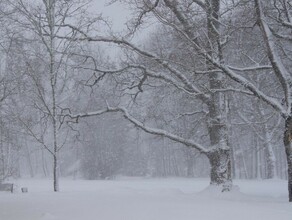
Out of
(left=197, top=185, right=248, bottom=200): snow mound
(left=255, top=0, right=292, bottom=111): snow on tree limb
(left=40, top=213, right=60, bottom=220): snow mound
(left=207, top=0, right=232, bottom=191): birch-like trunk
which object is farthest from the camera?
(left=207, top=0, right=232, bottom=191): birch-like trunk

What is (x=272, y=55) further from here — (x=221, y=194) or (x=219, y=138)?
(x=221, y=194)

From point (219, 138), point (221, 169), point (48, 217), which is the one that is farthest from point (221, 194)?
point (48, 217)

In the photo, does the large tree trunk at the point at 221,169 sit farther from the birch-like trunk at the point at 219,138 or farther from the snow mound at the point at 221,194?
the snow mound at the point at 221,194

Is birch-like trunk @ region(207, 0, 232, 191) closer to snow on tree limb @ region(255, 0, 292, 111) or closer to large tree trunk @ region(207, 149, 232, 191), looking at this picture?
large tree trunk @ region(207, 149, 232, 191)

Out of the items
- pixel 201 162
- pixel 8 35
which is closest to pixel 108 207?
pixel 8 35

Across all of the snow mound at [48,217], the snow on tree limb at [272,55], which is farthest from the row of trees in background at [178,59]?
the snow mound at [48,217]

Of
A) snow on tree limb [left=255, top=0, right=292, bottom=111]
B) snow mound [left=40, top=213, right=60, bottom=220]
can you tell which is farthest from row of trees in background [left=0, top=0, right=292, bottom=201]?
snow mound [left=40, top=213, right=60, bottom=220]

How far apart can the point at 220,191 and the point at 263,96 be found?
436 cm

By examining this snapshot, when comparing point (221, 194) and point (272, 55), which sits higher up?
point (272, 55)

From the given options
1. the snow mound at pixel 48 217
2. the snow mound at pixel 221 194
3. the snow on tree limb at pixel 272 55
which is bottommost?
the snow mound at pixel 221 194

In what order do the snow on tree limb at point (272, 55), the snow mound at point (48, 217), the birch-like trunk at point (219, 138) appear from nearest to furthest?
the snow mound at point (48, 217), the snow on tree limb at point (272, 55), the birch-like trunk at point (219, 138)

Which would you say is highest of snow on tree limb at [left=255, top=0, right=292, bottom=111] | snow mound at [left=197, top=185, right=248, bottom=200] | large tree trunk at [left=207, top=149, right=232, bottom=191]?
snow on tree limb at [left=255, top=0, right=292, bottom=111]

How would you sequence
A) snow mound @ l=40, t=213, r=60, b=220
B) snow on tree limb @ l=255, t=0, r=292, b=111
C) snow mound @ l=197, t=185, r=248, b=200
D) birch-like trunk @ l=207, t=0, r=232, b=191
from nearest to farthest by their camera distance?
snow mound @ l=40, t=213, r=60, b=220 < snow on tree limb @ l=255, t=0, r=292, b=111 < snow mound @ l=197, t=185, r=248, b=200 < birch-like trunk @ l=207, t=0, r=232, b=191

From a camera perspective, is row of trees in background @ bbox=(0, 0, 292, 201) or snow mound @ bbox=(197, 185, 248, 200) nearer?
row of trees in background @ bbox=(0, 0, 292, 201)
